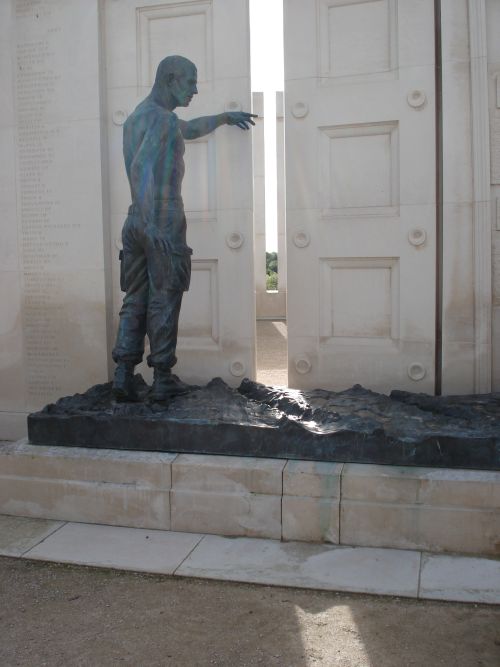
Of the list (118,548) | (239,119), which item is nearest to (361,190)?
(239,119)

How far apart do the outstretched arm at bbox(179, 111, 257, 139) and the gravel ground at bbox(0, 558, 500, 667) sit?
3.13 metres

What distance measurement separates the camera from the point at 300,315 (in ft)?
18.2

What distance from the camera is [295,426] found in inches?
161

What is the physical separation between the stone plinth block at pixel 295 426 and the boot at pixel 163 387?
6cm

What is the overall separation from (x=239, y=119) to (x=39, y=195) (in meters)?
1.89

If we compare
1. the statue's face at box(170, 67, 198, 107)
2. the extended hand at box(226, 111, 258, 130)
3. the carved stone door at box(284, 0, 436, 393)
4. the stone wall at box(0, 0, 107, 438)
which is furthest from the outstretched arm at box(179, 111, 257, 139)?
the stone wall at box(0, 0, 107, 438)

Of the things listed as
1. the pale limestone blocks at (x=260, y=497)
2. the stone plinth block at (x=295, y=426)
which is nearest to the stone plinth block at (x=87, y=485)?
the pale limestone blocks at (x=260, y=497)

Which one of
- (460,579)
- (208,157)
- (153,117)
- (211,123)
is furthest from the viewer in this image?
(208,157)

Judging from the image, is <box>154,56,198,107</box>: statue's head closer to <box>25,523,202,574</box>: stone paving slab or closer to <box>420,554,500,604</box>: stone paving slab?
<box>25,523,202,574</box>: stone paving slab

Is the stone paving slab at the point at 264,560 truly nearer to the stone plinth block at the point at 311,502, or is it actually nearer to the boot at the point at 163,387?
the stone plinth block at the point at 311,502

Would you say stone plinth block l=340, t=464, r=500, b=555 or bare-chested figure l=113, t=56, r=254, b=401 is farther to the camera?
bare-chested figure l=113, t=56, r=254, b=401

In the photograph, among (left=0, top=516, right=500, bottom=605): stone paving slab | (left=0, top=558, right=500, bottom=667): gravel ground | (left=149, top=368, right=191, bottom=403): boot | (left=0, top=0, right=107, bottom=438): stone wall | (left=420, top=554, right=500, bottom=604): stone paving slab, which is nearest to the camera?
(left=0, top=558, right=500, bottom=667): gravel ground

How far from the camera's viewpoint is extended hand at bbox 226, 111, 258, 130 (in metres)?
5.27

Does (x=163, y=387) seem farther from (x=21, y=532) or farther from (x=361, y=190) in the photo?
(x=361, y=190)
